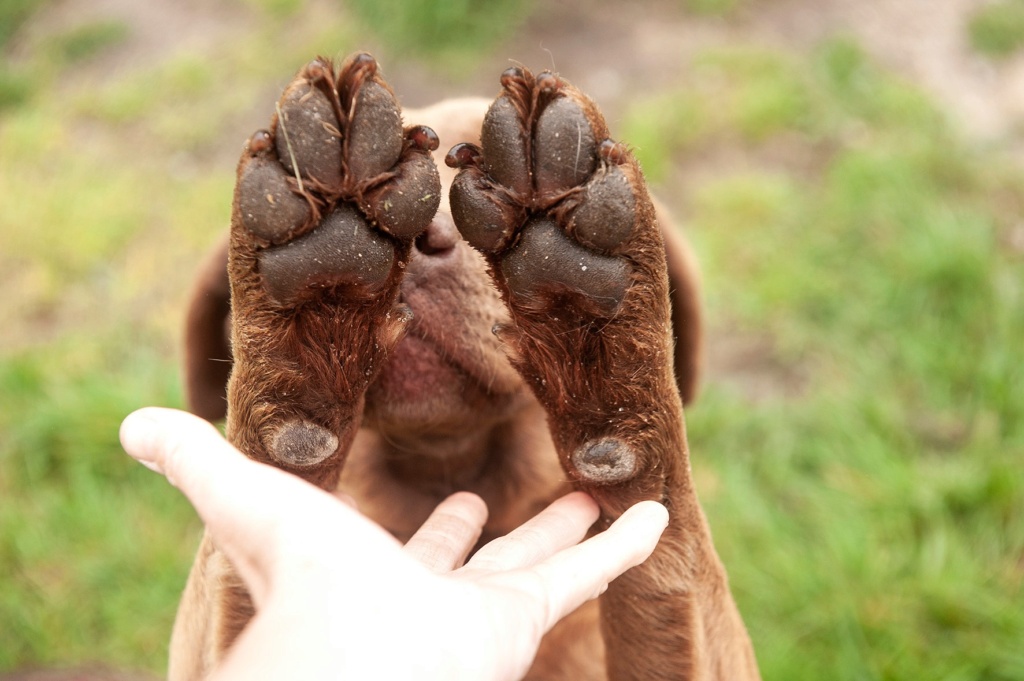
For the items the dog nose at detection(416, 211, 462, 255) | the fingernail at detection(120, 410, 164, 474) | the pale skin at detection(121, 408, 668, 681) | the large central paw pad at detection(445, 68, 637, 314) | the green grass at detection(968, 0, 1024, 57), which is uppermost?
the green grass at detection(968, 0, 1024, 57)

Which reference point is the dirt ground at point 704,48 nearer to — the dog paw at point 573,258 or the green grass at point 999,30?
the green grass at point 999,30

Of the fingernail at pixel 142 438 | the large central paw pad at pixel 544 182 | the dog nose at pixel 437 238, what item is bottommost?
the fingernail at pixel 142 438

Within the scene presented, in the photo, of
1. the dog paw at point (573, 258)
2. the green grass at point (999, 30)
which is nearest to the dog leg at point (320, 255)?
the dog paw at point (573, 258)

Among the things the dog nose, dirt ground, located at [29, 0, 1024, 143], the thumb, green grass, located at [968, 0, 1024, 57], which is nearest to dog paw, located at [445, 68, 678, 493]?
the dog nose

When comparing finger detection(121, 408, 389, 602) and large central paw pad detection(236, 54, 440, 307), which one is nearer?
finger detection(121, 408, 389, 602)

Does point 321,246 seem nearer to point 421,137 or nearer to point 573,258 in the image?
point 421,137

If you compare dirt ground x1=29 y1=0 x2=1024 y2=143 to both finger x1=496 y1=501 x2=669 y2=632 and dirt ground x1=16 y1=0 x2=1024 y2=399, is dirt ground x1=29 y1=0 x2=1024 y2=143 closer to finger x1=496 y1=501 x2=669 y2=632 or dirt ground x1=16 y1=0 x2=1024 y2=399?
dirt ground x1=16 y1=0 x2=1024 y2=399

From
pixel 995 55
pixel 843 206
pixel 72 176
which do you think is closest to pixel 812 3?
pixel 995 55
